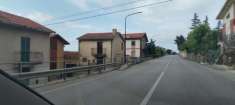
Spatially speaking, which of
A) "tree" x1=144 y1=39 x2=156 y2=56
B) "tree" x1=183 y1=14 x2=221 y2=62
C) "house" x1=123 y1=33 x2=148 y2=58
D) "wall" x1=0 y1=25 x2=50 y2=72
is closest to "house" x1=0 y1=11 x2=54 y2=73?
"wall" x1=0 y1=25 x2=50 y2=72

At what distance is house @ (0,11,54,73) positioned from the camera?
23.3 meters

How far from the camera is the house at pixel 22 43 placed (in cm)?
2330

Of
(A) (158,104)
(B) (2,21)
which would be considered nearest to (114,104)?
(A) (158,104)

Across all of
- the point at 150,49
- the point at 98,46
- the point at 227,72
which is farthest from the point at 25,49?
the point at 150,49

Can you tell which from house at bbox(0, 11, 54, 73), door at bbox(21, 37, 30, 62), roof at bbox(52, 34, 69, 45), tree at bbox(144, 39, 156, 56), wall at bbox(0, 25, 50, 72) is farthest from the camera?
tree at bbox(144, 39, 156, 56)

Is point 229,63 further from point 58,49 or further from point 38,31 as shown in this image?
point 38,31

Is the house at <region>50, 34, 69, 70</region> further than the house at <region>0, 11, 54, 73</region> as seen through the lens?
Yes

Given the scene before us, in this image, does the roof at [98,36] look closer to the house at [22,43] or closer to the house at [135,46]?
the house at [22,43]

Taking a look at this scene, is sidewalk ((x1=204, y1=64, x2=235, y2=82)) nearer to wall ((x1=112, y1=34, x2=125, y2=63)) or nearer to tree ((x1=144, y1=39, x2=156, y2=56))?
wall ((x1=112, y1=34, x2=125, y2=63))

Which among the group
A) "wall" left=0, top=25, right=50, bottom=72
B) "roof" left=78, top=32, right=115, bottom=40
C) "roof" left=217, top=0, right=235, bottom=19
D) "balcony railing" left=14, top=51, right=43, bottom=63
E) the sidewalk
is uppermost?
"roof" left=217, top=0, right=235, bottom=19

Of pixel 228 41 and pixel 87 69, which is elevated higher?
pixel 228 41

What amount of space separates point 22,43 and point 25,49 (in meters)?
0.53

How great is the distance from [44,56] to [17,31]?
4.61m

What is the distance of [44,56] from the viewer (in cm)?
2889
